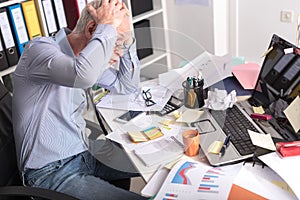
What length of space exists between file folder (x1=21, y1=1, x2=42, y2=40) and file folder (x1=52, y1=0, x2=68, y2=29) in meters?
0.13

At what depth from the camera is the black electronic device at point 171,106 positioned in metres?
1.51

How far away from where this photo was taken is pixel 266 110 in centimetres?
146

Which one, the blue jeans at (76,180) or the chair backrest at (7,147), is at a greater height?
the chair backrest at (7,147)

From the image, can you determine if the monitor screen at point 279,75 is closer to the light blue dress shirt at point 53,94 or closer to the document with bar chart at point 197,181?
the document with bar chart at point 197,181

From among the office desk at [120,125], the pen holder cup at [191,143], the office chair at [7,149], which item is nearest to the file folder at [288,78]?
the office desk at [120,125]

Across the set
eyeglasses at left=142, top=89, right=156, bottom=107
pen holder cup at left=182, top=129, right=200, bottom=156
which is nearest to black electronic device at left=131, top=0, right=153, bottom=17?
eyeglasses at left=142, top=89, right=156, bottom=107

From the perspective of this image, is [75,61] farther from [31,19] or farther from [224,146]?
Answer: [31,19]

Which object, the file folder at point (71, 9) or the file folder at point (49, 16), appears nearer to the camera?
the file folder at point (49, 16)

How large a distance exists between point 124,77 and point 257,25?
188 cm

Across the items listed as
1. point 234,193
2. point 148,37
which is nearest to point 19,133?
point 148,37

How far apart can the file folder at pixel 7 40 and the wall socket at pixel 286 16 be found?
6.45ft

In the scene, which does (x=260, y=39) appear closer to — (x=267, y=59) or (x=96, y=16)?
(x=267, y=59)

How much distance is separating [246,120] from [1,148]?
884mm

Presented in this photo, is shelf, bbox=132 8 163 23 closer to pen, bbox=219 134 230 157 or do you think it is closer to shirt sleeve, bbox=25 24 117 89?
shirt sleeve, bbox=25 24 117 89
